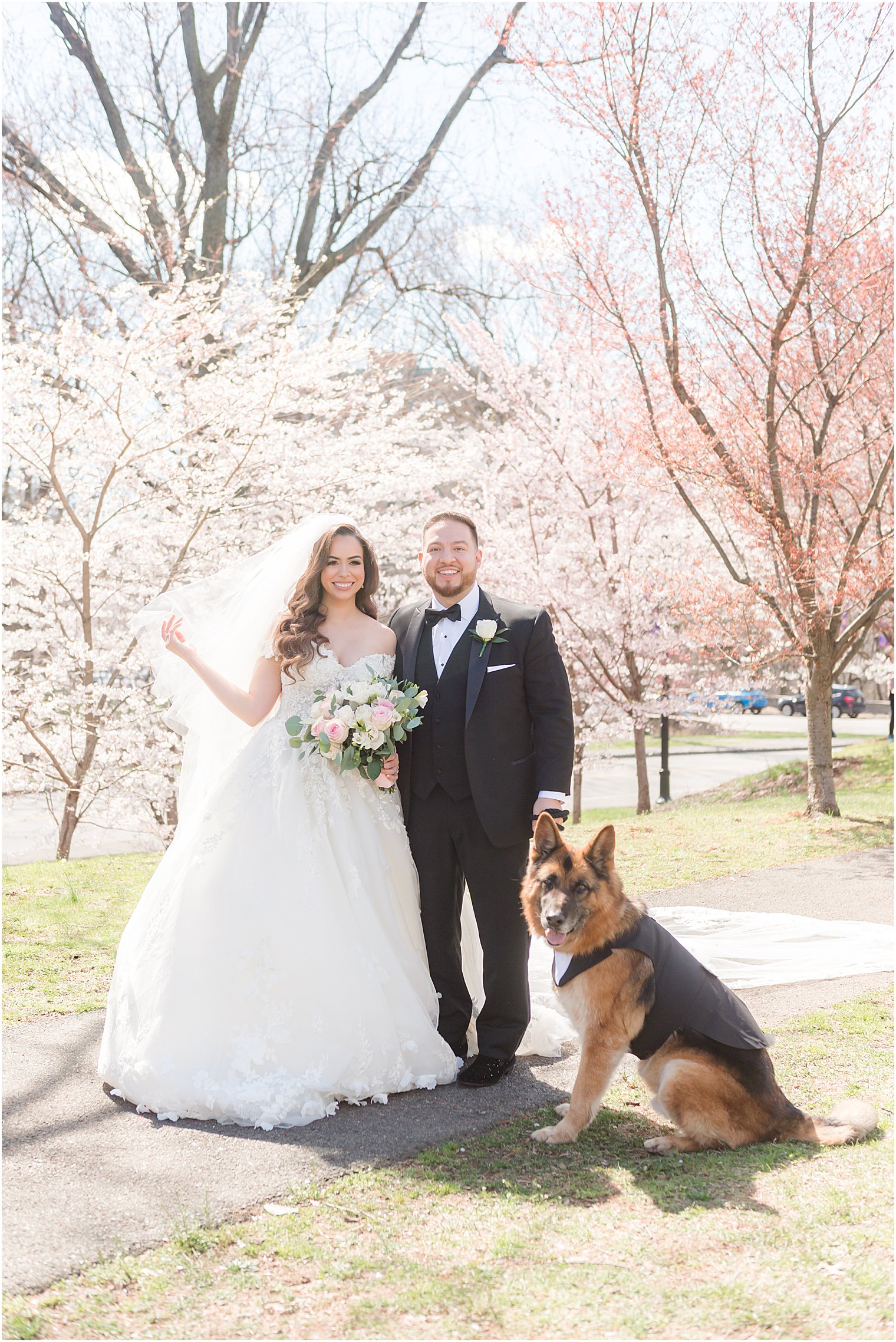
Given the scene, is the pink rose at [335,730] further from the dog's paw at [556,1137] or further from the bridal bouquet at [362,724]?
the dog's paw at [556,1137]

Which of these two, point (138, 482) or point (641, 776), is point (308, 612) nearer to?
point (138, 482)

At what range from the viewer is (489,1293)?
259cm

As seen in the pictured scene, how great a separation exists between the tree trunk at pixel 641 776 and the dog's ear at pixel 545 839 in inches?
433

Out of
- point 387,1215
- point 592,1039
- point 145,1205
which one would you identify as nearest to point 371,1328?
point 387,1215

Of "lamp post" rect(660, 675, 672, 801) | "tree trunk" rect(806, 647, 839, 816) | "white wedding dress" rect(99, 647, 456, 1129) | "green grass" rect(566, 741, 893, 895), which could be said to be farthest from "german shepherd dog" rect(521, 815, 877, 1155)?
"lamp post" rect(660, 675, 672, 801)

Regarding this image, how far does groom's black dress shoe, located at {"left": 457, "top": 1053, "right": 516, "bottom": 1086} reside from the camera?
428 cm

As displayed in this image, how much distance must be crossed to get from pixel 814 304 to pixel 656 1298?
10622 millimetres

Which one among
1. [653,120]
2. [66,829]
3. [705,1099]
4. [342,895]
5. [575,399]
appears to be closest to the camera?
[705,1099]

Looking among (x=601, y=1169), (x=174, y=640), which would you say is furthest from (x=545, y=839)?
(x=174, y=640)

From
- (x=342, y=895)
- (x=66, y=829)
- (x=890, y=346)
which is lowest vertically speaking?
(x=66, y=829)

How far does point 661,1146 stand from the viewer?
3.60m

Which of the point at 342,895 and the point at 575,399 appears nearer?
the point at 342,895

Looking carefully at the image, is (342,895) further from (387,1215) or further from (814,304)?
(814,304)

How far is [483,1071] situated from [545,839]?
1245 millimetres
